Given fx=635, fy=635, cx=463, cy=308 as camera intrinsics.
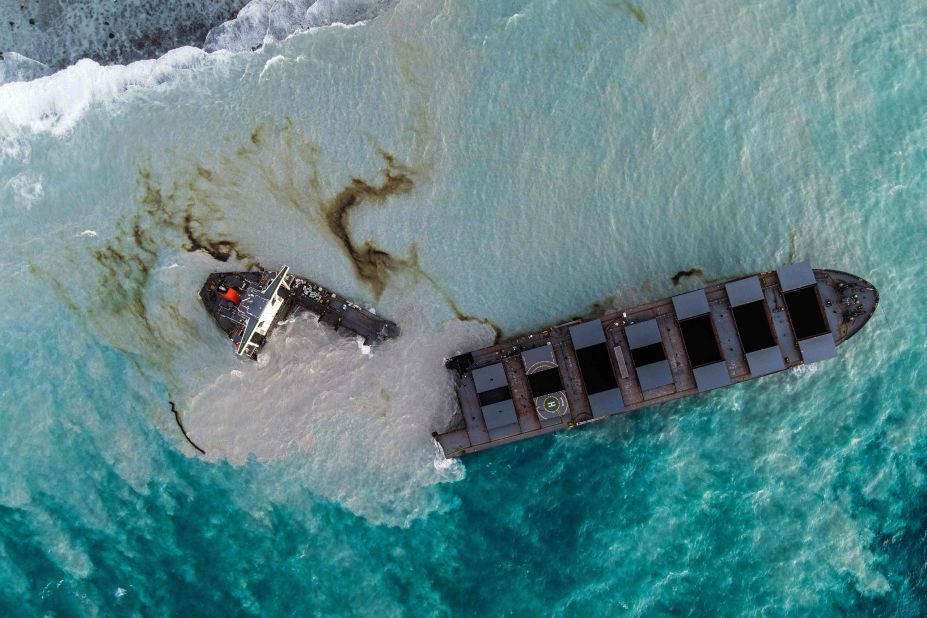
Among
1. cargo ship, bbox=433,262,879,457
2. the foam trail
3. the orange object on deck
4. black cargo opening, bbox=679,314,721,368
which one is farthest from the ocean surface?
black cargo opening, bbox=679,314,721,368

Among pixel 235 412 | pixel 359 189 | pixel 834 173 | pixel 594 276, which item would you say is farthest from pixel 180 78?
pixel 834 173

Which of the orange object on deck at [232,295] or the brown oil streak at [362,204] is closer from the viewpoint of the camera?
the orange object on deck at [232,295]

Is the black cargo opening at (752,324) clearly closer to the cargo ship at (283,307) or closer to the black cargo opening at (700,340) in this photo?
the black cargo opening at (700,340)

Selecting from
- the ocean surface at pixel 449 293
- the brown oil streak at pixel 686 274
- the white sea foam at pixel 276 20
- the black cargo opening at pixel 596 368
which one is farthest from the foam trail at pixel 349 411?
the white sea foam at pixel 276 20

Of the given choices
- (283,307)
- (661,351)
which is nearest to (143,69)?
(283,307)

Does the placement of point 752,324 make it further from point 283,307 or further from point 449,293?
point 283,307

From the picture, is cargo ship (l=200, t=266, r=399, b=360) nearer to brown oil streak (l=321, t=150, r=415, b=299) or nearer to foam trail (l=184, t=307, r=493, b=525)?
foam trail (l=184, t=307, r=493, b=525)

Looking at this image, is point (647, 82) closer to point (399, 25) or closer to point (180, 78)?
point (399, 25)
